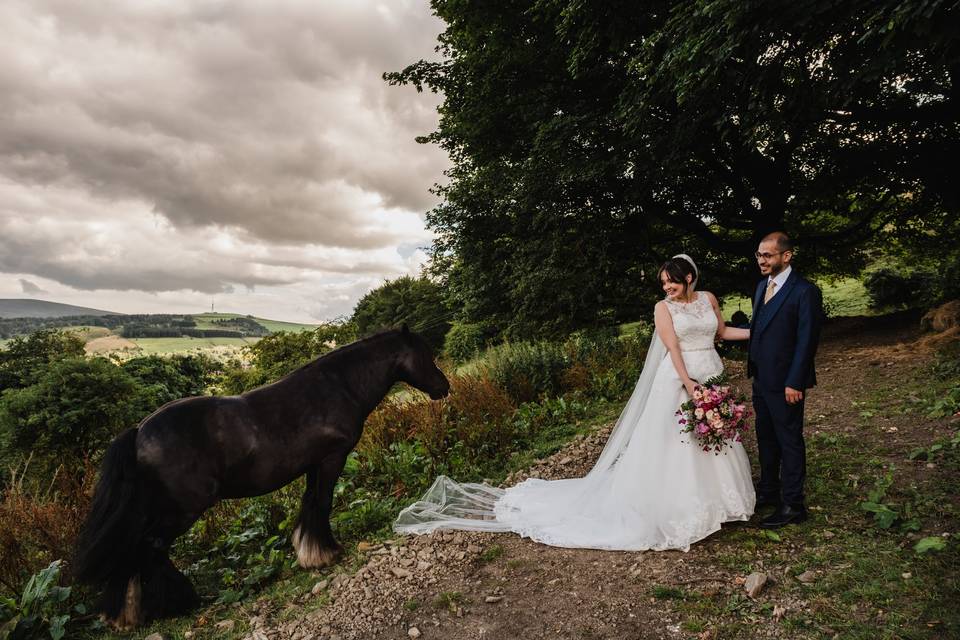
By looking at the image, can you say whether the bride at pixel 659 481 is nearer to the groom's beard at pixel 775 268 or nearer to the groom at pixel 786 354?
the groom at pixel 786 354

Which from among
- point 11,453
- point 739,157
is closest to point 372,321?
point 11,453

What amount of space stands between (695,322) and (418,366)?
9.14 feet

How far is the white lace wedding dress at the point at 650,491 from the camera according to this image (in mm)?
4281

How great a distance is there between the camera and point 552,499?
5148 millimetres

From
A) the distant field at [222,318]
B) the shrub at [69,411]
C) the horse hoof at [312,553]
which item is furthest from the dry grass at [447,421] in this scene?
the distant field at [222,318]

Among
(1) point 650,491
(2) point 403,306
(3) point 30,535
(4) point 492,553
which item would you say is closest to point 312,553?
(4) point 492,553

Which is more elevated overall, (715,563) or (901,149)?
(901,149)

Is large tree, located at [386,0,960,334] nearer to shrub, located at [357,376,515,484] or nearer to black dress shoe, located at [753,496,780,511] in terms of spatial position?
black dress shoe, located at [753,496,780,511]

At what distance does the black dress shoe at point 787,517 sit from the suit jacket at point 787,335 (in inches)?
42.6

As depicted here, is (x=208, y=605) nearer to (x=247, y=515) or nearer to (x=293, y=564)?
(x=293, y=564)

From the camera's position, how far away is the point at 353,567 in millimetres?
4355

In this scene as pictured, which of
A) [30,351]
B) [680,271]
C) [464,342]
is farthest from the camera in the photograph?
[30,351]

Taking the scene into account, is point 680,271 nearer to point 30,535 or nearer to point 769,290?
point 769,290

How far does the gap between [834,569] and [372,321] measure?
179 ft
